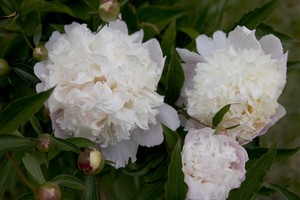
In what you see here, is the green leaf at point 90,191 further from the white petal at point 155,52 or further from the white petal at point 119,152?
the white petal at point 155,52

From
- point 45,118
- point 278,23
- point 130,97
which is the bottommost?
point 278,23

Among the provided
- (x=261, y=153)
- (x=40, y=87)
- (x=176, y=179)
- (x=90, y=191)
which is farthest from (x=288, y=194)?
(x=40, y=87)

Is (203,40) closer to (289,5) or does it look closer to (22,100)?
(22,100)

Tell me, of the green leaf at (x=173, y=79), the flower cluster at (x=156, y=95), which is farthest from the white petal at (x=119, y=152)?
the green leaf at (x=173, y=79)

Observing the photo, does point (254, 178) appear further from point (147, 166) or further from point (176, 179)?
point (147, 166)

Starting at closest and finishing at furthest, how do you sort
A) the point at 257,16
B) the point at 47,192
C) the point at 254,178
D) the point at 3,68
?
the point at 47,192
the point at 254,178
the point at 3,68
the point at 257,16

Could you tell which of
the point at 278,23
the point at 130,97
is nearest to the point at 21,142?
the point at 130,97
